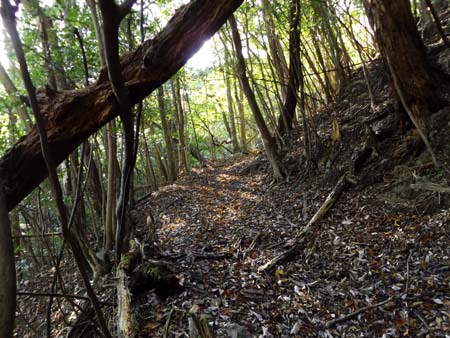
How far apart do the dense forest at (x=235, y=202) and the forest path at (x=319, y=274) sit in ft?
0.06

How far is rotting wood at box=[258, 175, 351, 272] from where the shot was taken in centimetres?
382

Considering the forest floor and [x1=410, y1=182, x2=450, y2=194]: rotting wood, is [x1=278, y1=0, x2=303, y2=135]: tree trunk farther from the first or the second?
[x1=410, y1=182, x2=450, y2=194]: rotting wood

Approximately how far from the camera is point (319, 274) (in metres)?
3.52

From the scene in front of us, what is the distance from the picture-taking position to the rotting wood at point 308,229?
12.5ft

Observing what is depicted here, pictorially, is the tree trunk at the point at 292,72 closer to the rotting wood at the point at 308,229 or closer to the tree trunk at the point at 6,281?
the rotting wood at the point at 308,229

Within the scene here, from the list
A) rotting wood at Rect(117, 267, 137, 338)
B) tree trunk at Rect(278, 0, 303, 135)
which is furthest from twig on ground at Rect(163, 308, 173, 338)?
tree trunk at Rect(278, 0, 303, 135)

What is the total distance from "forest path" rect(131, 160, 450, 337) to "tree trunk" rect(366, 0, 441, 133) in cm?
149

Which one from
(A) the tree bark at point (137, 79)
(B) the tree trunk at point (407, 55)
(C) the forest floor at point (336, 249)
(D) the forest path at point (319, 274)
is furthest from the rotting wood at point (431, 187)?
(A) the tree bark at point (137, 79)

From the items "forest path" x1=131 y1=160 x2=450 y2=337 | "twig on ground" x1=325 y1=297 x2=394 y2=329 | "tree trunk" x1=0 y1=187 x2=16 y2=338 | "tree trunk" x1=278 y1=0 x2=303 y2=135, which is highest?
"tree trunk" x1=278 y1=0 x2=303 y2=135

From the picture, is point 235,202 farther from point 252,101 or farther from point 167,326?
point 167,326

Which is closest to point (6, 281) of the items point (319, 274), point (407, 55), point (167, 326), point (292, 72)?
point (167, 326)

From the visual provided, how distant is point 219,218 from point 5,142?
13.3 ft

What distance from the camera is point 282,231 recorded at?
15.6 feet

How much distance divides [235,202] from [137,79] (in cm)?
500
